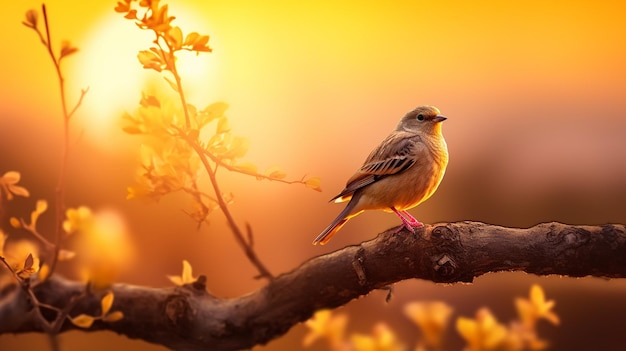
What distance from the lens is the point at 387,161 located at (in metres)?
0.87

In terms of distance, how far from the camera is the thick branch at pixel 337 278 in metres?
0.66

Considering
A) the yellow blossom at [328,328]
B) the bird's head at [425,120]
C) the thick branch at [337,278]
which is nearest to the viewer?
the thick branch at [337,278]

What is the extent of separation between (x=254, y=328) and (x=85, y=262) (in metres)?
0.23

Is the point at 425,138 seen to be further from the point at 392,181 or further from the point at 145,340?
the point at 145,340

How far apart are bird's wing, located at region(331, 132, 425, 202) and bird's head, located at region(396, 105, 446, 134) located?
19 mm

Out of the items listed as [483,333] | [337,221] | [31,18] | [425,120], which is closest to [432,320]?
[483,333]

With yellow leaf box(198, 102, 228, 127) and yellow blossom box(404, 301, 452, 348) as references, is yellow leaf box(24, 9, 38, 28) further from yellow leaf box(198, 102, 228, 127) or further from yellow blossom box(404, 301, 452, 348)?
yellow blossom box(404, 301, 452, 348)

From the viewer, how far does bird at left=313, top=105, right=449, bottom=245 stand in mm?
844

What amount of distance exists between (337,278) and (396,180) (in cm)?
16

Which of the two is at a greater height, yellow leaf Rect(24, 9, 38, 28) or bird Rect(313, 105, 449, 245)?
yellow leaf Rect(24, 9, 38, 28)

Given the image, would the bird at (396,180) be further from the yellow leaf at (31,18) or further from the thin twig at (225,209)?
the yellow leaf at (31,18)

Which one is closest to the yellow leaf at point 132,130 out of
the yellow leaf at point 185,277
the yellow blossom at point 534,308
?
the yellow leaf at point 185,277

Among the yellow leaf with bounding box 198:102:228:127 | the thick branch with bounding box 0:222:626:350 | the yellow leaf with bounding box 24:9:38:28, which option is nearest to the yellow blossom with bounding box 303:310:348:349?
the thick branch with bounding box 0:222:626:350

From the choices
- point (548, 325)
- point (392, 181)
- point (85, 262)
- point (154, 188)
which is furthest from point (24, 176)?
point (548, 325)
